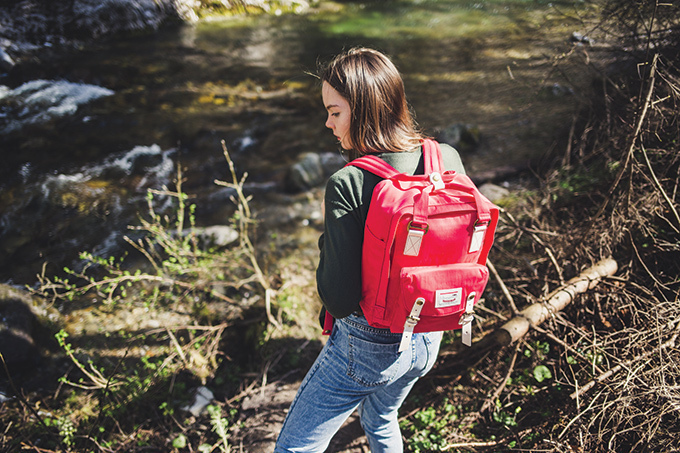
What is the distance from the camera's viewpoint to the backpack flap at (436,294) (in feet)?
4.54

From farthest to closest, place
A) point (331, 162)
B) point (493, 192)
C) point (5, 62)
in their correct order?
point (5, 62)
point (331, 162)
point (493, 192)

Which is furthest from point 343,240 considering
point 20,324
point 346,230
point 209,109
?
point 209,109

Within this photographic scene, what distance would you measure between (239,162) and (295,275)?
2.64 meters

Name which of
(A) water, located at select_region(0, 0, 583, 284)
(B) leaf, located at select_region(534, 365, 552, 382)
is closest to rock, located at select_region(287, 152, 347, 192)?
(A) water, located at select_region(0, 0, 583, 284)

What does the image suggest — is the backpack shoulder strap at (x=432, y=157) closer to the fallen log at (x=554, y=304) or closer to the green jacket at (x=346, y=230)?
the green jacket at (x=346, y=230)

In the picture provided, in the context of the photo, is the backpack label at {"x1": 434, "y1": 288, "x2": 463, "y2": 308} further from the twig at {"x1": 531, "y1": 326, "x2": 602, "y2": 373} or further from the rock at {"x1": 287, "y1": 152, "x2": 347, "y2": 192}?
the rock at {"x1": 287, "y1": 152, "x2": 347, "y2": 192}

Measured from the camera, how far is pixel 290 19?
1141 centimetres

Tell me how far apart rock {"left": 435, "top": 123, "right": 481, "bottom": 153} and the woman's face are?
410 cm

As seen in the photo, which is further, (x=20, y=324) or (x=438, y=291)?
(x=20, y=324)

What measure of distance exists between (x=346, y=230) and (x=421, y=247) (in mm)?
259

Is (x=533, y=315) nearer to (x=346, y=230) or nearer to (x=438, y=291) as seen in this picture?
(x=438, y=291)

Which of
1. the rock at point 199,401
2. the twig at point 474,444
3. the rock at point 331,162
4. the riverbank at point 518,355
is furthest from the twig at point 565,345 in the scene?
the rock at point 331,162

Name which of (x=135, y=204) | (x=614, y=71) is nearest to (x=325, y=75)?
(x=614, y=71)

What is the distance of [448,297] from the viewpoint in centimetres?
143
